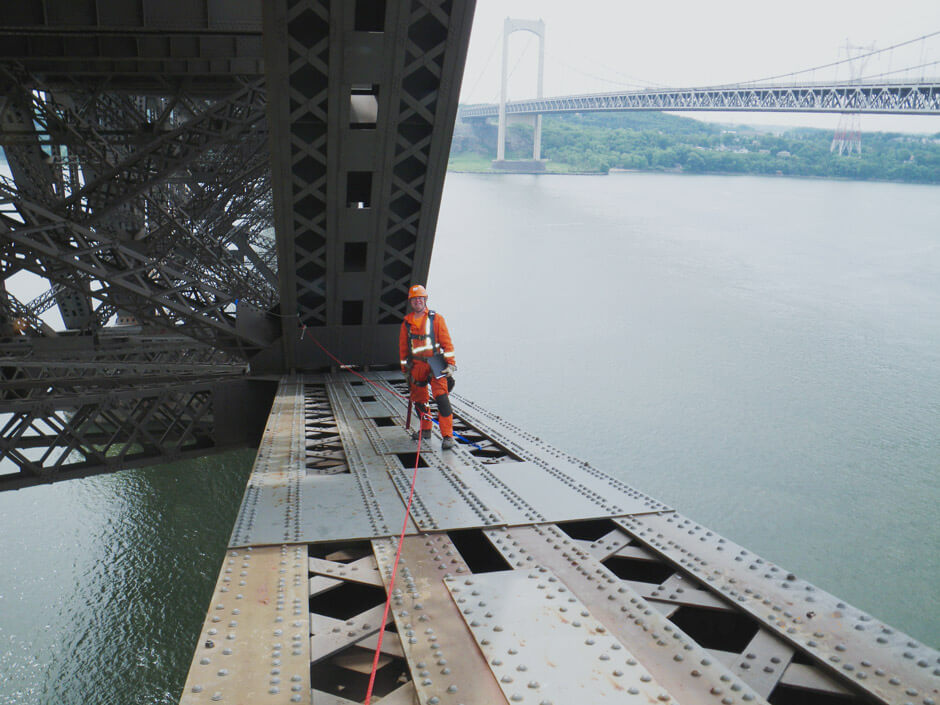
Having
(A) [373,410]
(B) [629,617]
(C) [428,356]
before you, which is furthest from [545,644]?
(A) [373,410]

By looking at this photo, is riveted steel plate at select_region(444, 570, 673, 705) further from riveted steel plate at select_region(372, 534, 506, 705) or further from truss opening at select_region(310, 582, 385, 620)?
truss opening at select_region(310, 582, 385, 620)

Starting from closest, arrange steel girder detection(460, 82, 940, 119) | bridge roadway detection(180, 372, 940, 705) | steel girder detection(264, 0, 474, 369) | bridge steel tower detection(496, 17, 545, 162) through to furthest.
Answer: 1. bridge roadway detection(180, 372, 940, 705)
2. steel girder detection(264, 0, 474, 369)
3. steel girder detection(460, 82, 940, 119)
4. bridge steel tower detection(496, 17, 545, 162)

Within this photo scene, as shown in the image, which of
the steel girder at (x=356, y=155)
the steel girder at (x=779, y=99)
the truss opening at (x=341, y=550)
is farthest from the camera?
the steel girder at (x=779, y=99)

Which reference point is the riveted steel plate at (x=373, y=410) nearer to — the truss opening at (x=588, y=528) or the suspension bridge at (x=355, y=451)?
the suspension bridge at (x=355, y=451)

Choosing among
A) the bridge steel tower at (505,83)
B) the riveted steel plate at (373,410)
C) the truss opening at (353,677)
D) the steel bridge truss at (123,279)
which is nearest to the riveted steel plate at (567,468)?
the riveted steel plate at (373,410)

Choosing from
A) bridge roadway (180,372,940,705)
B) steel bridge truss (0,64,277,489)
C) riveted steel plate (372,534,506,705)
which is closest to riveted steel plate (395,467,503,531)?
bridge roadway (180,372,940,705)

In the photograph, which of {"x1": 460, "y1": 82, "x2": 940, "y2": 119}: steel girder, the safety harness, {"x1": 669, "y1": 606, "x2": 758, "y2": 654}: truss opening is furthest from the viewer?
{"x1": 460, "y1": 82, "x2": 940, "y2": 119}: steel girder

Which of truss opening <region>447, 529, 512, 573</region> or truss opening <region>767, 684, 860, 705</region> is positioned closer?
truss opening <region>767, 684, 860, 705</region>
